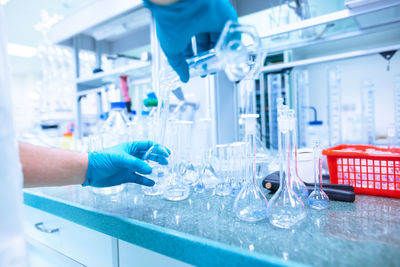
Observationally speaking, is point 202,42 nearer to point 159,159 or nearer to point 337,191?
point 159,159

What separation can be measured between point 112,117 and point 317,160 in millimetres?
1043

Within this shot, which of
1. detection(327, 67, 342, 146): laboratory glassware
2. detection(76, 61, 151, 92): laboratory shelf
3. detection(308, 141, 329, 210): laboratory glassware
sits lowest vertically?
detection(308, 141, 329, 210): laboratory glassware

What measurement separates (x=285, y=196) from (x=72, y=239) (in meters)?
0.76

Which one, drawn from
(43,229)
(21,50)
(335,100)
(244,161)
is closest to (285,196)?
(244,161)

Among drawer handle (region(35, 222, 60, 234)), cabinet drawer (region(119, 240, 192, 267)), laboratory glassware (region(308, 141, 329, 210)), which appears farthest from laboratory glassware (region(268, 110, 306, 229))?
drawer handle (region(35, 222, 60, 234))

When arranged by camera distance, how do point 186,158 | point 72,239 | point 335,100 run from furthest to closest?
1. point 335,100
2. point 186,158
3. point 72,239

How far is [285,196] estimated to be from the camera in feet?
2.21

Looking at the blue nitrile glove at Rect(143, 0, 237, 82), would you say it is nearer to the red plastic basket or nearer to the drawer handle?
the red plastic basket

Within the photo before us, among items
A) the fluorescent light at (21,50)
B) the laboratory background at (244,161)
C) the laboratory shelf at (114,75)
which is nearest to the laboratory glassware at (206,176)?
the laboratory background at (244,161)

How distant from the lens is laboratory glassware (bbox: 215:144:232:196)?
928 millimetres

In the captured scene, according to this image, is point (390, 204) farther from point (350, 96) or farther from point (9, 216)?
point (350, 96)

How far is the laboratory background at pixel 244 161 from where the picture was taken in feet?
1.82

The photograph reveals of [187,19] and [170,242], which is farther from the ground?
[187,19]

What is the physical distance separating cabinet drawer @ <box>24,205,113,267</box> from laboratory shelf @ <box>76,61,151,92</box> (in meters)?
1.01
